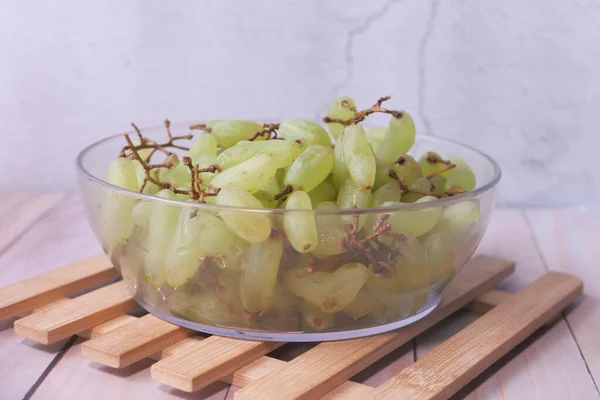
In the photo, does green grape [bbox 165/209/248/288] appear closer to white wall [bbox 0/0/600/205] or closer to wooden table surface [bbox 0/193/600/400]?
wooden table surface [bbox 0/193/600/400]

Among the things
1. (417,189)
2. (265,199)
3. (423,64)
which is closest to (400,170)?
(417,189)

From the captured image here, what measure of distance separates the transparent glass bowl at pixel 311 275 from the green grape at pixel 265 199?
0.19ft

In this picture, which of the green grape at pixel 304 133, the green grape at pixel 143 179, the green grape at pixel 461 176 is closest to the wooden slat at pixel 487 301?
the green grape at pixel 461 176

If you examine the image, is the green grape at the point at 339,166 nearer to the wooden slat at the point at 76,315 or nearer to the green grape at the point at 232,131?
the green grape at the point at 232,131

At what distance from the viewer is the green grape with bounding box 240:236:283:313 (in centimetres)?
52

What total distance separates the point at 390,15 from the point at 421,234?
587 mm

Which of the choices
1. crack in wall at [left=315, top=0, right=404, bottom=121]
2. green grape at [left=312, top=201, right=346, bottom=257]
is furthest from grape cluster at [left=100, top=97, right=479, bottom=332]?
crack in wall at [left=315, top=0, right=404, bottom=121]

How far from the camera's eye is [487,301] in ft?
2.27

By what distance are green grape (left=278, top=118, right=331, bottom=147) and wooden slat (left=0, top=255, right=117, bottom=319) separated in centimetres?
24

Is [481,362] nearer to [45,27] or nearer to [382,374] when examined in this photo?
[382,374]

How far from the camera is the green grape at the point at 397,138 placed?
2.10ft

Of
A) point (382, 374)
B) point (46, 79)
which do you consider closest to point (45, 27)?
point (46, 79)

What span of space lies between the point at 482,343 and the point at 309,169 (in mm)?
193

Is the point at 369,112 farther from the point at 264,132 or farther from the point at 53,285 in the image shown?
the point at 53,285
